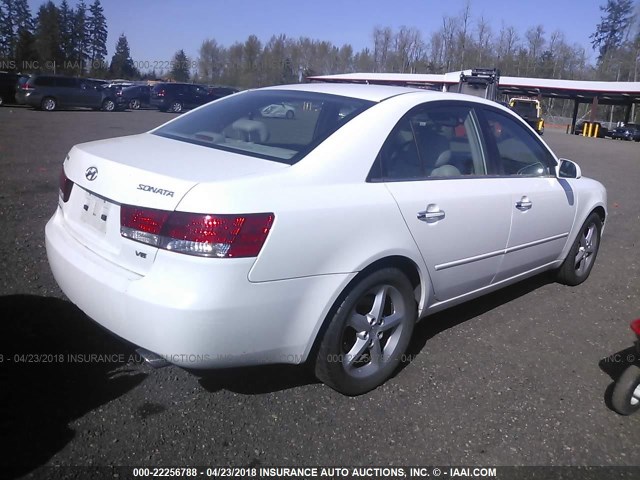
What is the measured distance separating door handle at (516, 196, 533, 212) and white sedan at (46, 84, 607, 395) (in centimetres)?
1

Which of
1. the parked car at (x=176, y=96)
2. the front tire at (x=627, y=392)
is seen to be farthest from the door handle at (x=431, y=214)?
the parked car at (x=176, y=96)

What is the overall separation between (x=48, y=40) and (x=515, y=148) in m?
61.1

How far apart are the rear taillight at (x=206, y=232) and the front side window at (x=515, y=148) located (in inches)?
86.3

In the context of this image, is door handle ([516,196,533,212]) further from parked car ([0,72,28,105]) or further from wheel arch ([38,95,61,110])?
parked car ([0,72,28,105])

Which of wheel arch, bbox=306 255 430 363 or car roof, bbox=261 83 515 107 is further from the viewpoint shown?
car roof, bbox=261 83 515 107

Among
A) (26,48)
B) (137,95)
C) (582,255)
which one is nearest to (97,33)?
(26,48)

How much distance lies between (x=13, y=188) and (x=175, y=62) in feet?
187

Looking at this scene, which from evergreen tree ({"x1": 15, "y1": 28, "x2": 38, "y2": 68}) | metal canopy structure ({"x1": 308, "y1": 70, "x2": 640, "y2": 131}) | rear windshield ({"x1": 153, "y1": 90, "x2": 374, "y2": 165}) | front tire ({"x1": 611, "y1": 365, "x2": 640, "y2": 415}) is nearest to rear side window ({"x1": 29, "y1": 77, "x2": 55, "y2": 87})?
metal canopy structure ({"x1": 308, "y1": 70, "x2": 640, "y2": 131})

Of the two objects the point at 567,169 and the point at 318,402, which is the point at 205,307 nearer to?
the point at 318,402

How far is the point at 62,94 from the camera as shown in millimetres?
25031

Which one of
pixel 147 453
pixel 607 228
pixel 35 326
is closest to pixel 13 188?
pixel 35 326

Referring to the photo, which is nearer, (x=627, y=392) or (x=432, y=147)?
(x=627, y=392)

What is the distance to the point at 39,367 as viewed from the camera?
314 centimetres

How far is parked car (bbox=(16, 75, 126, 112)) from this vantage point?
2406 centimetres
